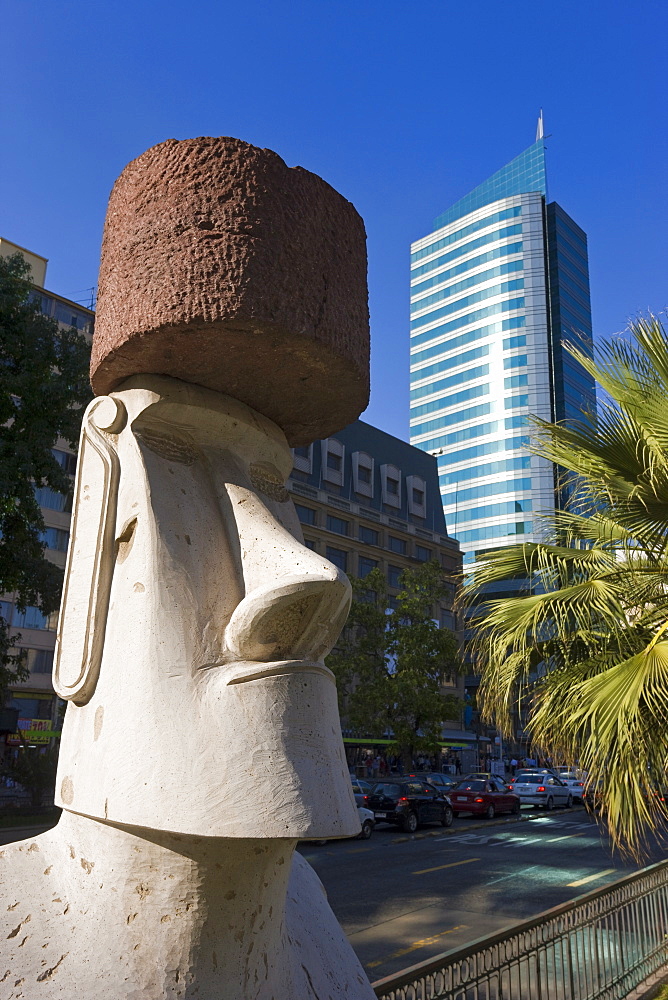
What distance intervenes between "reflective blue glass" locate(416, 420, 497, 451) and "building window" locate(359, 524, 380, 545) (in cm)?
2414

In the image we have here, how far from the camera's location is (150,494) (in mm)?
1713

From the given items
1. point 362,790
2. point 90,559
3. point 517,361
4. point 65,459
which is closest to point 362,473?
point 65,459

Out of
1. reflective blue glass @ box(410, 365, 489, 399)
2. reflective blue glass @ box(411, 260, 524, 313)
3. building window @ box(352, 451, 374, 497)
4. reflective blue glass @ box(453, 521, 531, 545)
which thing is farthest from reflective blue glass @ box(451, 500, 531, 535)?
reflective blue glass @ box(411, 260, 524, 313)

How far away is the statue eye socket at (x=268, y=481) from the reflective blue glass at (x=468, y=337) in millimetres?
67623

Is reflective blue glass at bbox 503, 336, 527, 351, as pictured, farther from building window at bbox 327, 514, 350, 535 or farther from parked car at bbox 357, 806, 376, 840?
parked car at bbox 357, 806, 376, 840

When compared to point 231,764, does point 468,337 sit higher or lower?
higher

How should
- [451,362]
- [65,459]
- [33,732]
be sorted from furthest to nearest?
[451,362] < [65,459] < [33,732]

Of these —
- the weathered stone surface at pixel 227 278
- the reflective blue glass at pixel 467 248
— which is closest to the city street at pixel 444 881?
the weathered stone surface at pixel 227 278

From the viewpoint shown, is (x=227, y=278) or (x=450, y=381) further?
(x=450, y=381)

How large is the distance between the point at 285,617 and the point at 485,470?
65.6m

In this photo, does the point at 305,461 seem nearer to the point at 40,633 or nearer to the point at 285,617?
the point at 40,633

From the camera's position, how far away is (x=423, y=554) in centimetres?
4922

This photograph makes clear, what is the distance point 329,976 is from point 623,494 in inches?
147

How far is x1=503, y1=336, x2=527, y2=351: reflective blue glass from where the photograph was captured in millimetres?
66500
